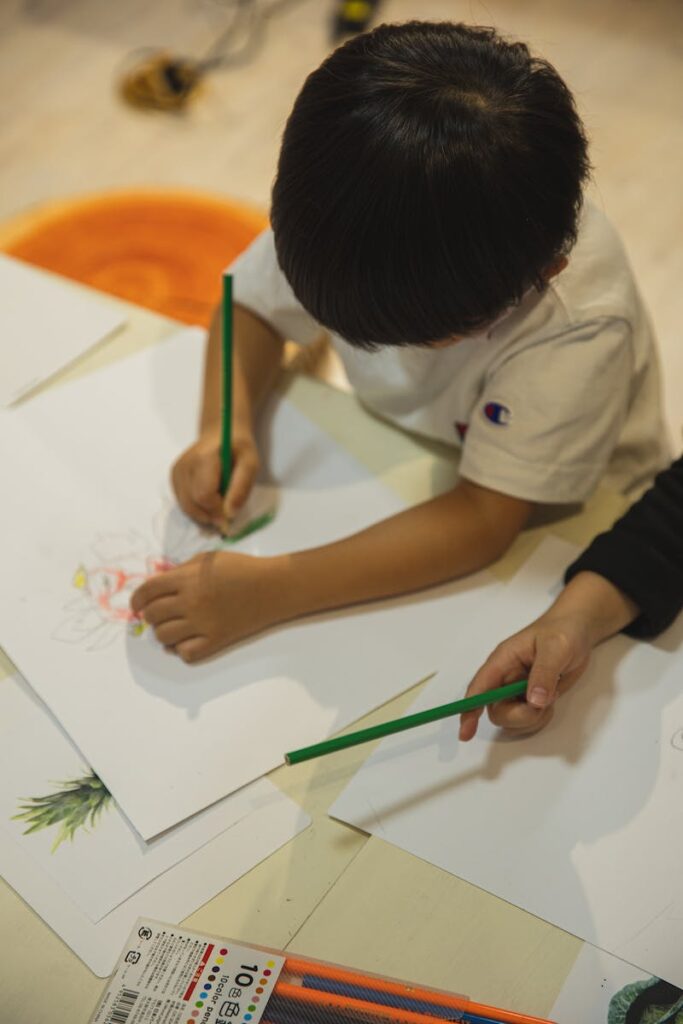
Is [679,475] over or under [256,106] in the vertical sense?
over

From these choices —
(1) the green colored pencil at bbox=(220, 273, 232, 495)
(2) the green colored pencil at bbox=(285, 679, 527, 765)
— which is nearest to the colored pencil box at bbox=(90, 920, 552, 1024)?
(2) the green colored pencil at bbox=(285, 679, 527, 765)

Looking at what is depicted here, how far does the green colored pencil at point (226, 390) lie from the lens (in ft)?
2.21

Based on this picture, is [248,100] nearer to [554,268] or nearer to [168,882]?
[554,268]

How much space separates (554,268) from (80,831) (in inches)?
17.0

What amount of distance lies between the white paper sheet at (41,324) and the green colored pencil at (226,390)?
0.58ft

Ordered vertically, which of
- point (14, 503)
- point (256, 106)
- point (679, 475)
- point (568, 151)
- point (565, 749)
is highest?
point (568, 151)

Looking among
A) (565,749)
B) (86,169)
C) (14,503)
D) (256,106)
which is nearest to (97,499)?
(14,503)

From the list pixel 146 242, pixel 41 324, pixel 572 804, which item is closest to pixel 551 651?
pixel 572 804

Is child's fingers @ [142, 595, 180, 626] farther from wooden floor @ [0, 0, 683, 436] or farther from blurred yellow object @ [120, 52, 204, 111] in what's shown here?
blurred yellow object @ [120, 52, 204, 111]

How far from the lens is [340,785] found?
56cm

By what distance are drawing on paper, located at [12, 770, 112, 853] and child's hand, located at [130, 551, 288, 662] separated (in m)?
0.10

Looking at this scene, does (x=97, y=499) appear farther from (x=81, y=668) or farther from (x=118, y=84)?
(x=118, y=84)

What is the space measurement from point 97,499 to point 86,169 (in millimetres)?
1223

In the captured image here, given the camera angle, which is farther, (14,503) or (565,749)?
(14,503)
